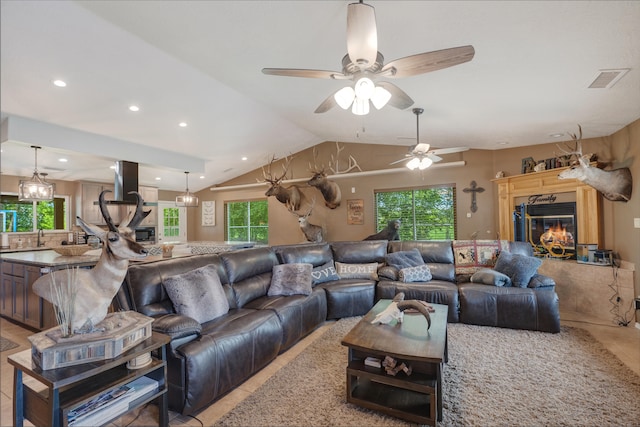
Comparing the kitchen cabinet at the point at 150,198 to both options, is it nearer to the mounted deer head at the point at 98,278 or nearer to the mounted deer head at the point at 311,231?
the mounted deer head at the point at 311,231

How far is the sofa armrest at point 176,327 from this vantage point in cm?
195

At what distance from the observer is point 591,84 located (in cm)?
269

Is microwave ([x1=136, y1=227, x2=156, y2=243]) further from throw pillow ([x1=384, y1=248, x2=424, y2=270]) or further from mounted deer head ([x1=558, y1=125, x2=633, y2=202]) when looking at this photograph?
mounted deer head ([x1=558, y1=125, x2=633, y2=202])

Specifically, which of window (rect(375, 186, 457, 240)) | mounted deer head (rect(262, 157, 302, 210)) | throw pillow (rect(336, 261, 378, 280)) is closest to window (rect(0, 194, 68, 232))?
mounted deer head (rect(262, 157, 302, 210))

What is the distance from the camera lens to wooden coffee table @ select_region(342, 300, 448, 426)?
1852 millimetres

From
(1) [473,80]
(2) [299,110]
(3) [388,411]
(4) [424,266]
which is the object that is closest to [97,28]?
(2) [299,110]

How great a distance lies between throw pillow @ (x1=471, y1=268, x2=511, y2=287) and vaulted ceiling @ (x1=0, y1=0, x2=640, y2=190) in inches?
79.5

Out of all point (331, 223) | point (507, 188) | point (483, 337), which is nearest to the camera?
point (483, 337)

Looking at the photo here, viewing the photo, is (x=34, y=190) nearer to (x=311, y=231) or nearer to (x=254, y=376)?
(x=254, y=376)

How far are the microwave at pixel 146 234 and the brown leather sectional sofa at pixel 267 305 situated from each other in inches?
194

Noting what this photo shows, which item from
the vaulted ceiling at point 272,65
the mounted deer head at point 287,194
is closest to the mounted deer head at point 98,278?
the vaulted ceiling at point 272,65

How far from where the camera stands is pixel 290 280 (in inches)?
139

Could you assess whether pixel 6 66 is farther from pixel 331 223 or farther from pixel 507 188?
pixel 507 188

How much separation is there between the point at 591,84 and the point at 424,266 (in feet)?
8.61
